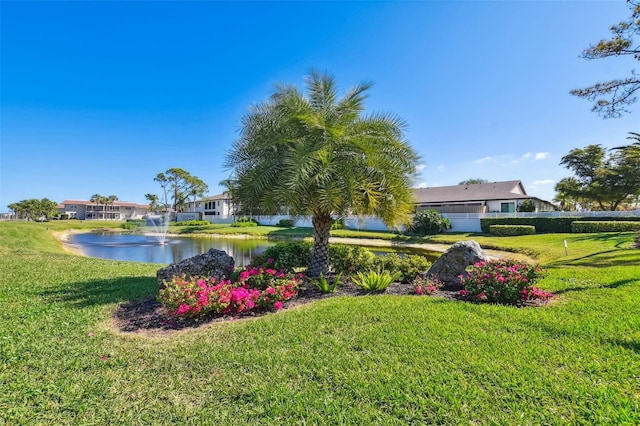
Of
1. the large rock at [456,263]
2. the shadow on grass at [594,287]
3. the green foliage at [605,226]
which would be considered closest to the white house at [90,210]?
the green foliage at [605,226]

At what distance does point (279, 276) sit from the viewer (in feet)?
23.1

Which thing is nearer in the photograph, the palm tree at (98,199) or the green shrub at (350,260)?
the green shrub at (350,260)

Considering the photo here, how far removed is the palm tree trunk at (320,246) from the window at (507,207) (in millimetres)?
30390

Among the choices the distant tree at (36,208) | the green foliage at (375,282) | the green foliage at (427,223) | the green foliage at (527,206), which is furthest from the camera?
the distant tree at (36,208)

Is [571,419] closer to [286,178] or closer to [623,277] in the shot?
[286,178]

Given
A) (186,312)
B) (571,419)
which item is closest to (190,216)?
Answer: (186,312)

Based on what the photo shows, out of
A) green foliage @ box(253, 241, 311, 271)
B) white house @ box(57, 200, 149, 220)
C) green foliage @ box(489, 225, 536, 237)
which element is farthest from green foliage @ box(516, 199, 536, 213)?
white house @ box(57, 200, 149, 220)

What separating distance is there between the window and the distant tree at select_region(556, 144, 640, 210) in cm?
844

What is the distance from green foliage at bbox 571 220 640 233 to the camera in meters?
20.6

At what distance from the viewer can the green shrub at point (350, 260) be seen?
351 inches

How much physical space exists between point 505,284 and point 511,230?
21.7 meters

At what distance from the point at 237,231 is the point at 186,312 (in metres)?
33.7

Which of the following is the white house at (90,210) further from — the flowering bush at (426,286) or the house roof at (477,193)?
the flowering bush at (426,286)

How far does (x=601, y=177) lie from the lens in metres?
31.8
